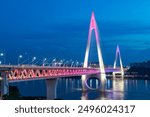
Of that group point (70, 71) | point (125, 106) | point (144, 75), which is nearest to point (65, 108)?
point (125, 106)

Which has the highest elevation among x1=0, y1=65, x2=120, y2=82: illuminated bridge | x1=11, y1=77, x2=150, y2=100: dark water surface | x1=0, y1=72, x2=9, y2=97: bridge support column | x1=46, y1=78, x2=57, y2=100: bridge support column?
x1=0, y1=65, x2=120, y2=82: illuminated bridge

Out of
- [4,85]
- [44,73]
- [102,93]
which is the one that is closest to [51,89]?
[44,73]

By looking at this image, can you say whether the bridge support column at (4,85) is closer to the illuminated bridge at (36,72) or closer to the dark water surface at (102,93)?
the illuminated bridge at (36,72)

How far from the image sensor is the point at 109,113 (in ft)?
3.36

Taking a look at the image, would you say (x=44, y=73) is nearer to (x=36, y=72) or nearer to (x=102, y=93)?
(x=36, y=72)

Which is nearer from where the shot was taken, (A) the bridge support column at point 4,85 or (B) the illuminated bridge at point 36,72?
(A) the bridge support column at point 4,85

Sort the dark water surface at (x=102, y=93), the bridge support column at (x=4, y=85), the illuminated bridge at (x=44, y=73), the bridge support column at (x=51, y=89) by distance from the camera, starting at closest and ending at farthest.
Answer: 1. the bridge support column at (x=4, y=85)
2. the illuminated bridge at (x=44, y=73)
3. the bridge support column at (x=51, y=89)
4. the dark water surface at (x=102, y=93)

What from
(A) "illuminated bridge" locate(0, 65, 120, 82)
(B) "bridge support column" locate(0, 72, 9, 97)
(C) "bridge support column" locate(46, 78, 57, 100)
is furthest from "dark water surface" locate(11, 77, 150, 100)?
(B) "bridge support column" locate(0, 72, 9, 97)

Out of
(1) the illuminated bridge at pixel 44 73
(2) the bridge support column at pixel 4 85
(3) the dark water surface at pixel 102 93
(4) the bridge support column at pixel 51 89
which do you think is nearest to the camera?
(2) the bridge support column at pixel 4 85

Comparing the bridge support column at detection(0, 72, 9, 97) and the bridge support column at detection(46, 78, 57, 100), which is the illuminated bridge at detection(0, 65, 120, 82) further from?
the bridge support column at detection(0, 72, 9, 97)

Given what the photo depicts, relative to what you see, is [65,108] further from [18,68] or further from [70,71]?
[70,71]

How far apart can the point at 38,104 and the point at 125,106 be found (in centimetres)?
22

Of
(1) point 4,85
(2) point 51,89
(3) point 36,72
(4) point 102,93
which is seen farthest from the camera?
(4) point 102,93

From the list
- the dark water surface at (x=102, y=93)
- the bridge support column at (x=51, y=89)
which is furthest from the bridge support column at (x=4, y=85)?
the dark water surface at (x=102, y=93)
